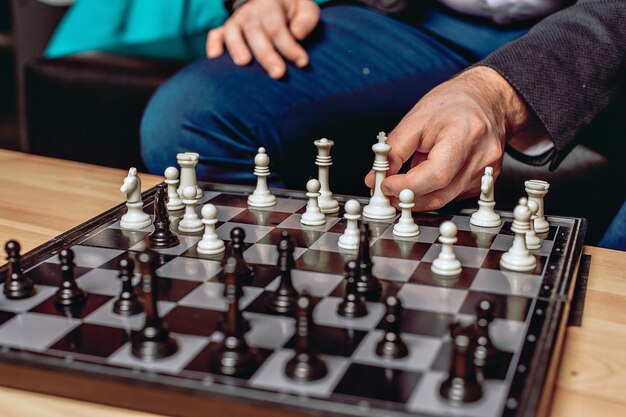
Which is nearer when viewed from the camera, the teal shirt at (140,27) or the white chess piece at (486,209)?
the white chess piece at (486,209)

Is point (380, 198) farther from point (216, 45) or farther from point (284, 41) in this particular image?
point (216, 45)

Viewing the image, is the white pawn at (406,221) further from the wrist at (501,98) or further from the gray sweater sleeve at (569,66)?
the gray sweater sleeve at (569,66)

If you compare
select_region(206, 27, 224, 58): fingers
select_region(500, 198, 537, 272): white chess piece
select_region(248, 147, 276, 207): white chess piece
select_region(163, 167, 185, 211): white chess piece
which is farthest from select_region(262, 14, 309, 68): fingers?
select_region(500, 198, 537, 272): white chess piece

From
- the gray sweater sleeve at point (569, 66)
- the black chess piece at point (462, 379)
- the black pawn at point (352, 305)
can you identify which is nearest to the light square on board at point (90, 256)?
the black pawn at point (352, 305)

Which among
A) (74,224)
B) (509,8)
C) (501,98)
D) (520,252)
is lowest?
(74,224)

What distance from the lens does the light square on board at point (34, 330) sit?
38.4 inches

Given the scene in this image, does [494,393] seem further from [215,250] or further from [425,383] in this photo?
[215,250]

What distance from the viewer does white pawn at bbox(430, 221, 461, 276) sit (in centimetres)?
122

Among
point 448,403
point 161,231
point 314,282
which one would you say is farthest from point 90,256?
point 448,403

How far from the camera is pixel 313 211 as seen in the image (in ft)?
4.92

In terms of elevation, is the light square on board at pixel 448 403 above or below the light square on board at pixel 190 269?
above

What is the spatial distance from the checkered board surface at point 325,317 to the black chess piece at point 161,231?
0.06 ft

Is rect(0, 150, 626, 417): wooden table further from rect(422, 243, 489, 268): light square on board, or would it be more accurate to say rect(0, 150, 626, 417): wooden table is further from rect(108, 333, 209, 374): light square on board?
rect(422, 243, 489, 268): light square on board

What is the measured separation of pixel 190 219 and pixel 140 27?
5.56 feet
